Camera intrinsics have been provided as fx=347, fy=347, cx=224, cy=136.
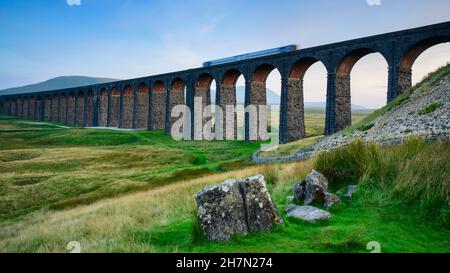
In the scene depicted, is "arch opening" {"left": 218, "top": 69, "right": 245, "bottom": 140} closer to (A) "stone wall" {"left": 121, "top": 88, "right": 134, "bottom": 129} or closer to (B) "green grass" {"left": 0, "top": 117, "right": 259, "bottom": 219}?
(B) "green grass" {"left": 0, "top": 117, "right": 259, "bottom": 219}

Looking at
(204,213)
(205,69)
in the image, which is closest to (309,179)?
(204,213)

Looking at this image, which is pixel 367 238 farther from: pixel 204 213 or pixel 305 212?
pixel 204 213

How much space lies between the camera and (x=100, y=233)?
8.28 meters

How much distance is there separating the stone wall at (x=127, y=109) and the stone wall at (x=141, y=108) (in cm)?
480

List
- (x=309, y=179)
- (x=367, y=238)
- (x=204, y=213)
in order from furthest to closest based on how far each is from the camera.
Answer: (x=309, y=179) → (x=204, y=213) → (x=367, y=238)

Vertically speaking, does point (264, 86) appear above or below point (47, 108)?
above

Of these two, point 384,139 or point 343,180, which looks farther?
point 384,139

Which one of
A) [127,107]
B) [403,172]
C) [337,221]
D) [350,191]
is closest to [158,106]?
[127,107]

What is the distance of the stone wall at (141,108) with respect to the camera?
66.5m

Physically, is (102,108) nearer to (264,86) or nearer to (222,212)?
(264,86)

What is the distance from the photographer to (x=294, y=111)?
38.9 meters

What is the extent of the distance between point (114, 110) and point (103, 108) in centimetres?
545

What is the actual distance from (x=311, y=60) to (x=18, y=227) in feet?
101

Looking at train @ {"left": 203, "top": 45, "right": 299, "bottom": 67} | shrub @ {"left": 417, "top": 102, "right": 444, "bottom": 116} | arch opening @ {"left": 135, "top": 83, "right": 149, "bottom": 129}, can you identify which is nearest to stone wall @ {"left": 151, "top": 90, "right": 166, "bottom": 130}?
arch opening @ {"left": 135, "top": 83, "right": 149, "bottom": 129}
